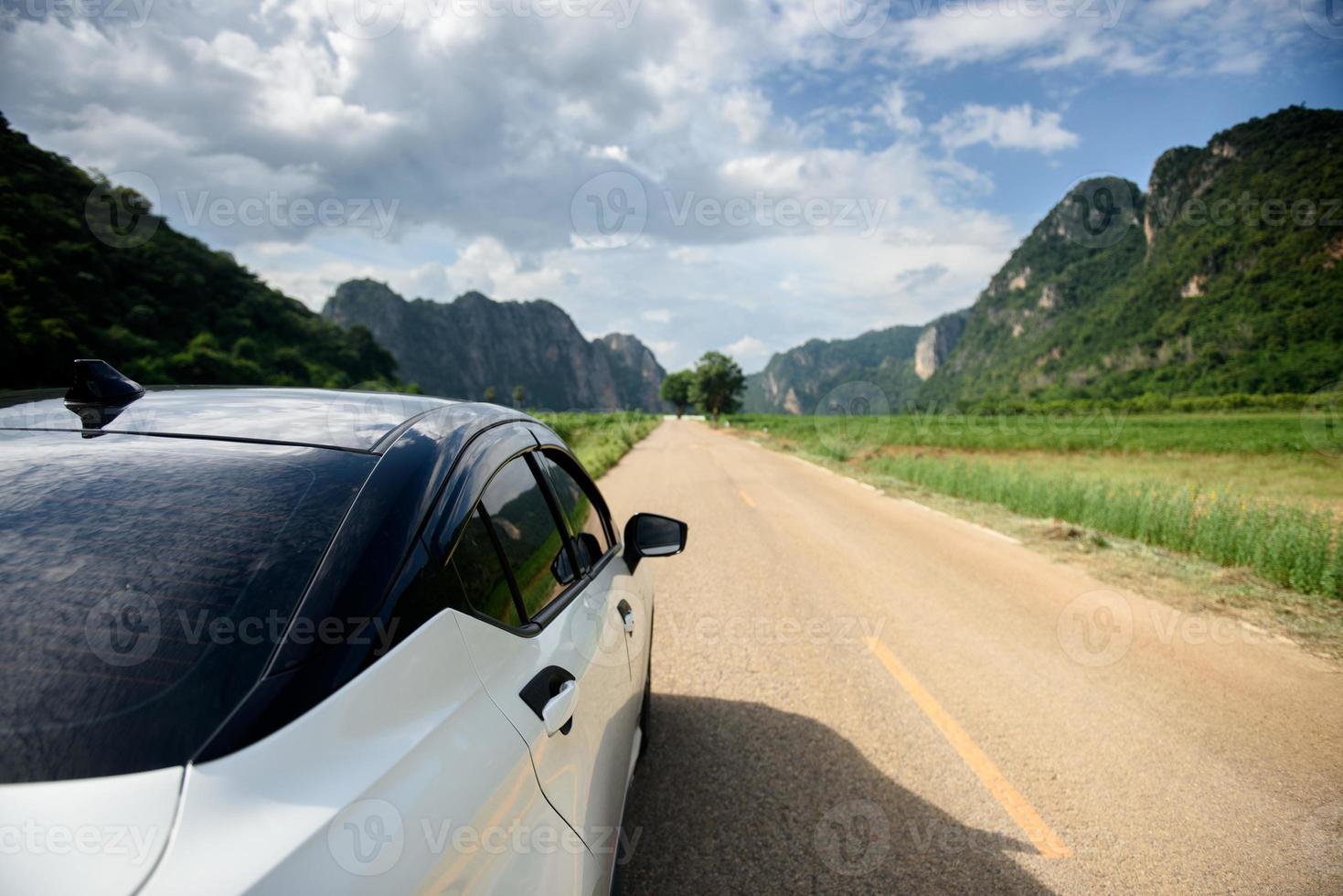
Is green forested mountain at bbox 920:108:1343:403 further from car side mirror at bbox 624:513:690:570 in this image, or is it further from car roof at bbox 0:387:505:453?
car roof at bbox 0:387:505:453

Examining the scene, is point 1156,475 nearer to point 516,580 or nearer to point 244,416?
point 516,580

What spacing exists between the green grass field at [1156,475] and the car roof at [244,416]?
8184mm

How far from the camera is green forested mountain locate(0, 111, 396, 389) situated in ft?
76.0

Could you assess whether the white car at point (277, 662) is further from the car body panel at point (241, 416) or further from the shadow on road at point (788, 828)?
the shadow on road at point (788, 828)

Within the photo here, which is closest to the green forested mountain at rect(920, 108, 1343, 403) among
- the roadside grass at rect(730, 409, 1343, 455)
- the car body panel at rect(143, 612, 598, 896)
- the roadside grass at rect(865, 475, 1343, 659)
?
the roadside grass at rect(730, 409, 1343, 455)

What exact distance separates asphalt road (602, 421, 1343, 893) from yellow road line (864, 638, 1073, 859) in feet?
0.04

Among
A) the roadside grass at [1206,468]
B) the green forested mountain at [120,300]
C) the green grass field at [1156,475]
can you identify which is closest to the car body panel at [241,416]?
the green grass field at [1156,475]

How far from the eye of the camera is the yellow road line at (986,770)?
256 centimetres

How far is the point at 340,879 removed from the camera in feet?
2.58

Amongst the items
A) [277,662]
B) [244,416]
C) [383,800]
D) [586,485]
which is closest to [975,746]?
[586,485]

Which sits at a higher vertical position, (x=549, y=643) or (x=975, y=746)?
(x=549, y=643)

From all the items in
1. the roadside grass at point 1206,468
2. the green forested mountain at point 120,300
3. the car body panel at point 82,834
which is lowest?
the roadside grass at point 1206,468

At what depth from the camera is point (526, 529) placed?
6.00ft

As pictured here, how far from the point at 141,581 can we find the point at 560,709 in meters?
0.81
